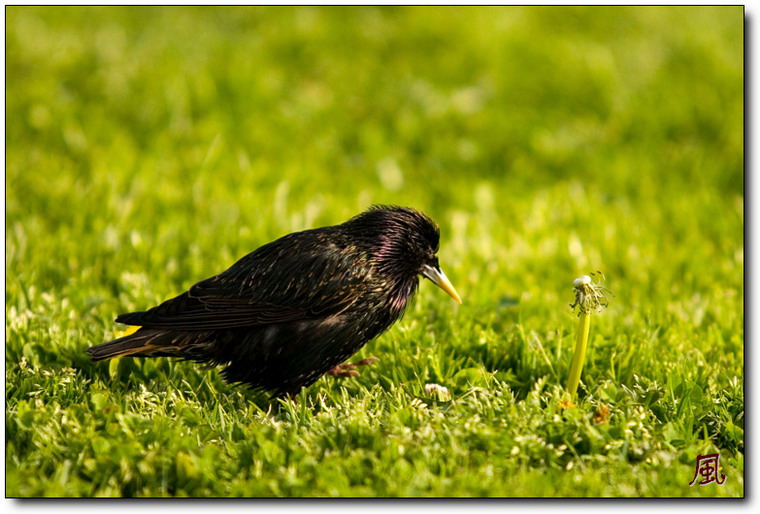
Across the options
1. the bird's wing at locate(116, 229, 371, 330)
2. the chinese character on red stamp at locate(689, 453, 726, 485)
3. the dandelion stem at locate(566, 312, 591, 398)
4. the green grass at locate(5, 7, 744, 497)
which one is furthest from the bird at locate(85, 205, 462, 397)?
the chinese character on red stamp at locate(689, 453, 726, 485)

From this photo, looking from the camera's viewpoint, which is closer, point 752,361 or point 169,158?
point 752,361

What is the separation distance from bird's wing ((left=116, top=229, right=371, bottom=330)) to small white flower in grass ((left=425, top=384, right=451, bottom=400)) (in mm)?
583

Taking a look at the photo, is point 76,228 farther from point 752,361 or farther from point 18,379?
point 752,361

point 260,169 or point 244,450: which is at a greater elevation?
point 260,169

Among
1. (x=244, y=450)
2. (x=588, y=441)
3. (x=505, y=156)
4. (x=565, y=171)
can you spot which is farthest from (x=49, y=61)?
(x=588, y=441)

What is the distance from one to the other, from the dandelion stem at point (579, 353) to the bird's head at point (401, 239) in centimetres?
68

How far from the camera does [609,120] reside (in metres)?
8.54

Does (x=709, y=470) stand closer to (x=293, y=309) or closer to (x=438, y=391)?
(x=438, y=391)

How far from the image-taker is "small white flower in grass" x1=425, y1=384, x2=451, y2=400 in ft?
14.3

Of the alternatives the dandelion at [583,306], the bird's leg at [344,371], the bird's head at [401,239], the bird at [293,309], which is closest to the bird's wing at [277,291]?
the bird at [293,309]

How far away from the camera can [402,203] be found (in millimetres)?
7508

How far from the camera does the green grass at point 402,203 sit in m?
3.97

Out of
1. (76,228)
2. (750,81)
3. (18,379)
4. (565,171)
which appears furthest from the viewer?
A: (565,171)

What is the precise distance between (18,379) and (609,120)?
→ 19.4 feet
